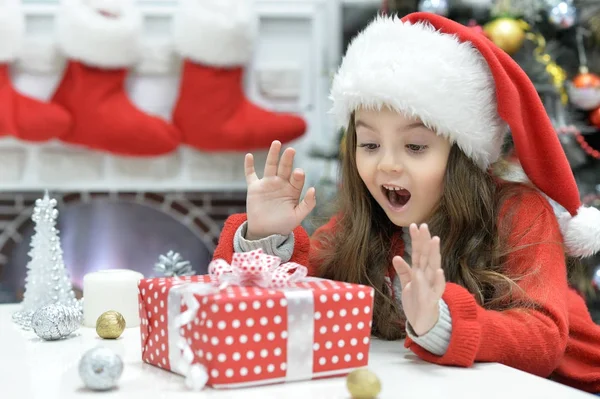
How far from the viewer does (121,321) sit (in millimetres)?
1068

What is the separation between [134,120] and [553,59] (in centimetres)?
143

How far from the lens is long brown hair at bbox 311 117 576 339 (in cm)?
112

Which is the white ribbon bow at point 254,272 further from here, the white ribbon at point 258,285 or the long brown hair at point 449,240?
the long brown hair at point 449,240

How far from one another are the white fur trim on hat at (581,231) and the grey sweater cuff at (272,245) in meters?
0.45

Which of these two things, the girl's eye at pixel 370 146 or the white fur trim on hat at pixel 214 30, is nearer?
the girl's eye at pixel 370 146

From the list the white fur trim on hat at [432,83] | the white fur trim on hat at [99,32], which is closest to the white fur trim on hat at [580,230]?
the white fur trim on hat at [432,83]

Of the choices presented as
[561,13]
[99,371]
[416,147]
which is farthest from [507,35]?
[99,371]

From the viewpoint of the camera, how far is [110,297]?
3.90 feet

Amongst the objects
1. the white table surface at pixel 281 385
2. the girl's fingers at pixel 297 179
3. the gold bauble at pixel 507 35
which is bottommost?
the white table surface at pixel 281 385

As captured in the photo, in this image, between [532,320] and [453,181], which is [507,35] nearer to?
[453,181]

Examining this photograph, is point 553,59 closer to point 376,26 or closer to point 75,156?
point 376,26

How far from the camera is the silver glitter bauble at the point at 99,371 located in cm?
76

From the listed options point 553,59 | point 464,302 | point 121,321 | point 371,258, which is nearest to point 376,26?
point 371,258

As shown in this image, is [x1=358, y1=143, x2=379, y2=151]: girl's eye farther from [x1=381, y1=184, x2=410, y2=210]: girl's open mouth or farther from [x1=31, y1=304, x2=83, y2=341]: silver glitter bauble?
[x1=31, y1=304, x2=83, y2=341]: silver glitter bauble
